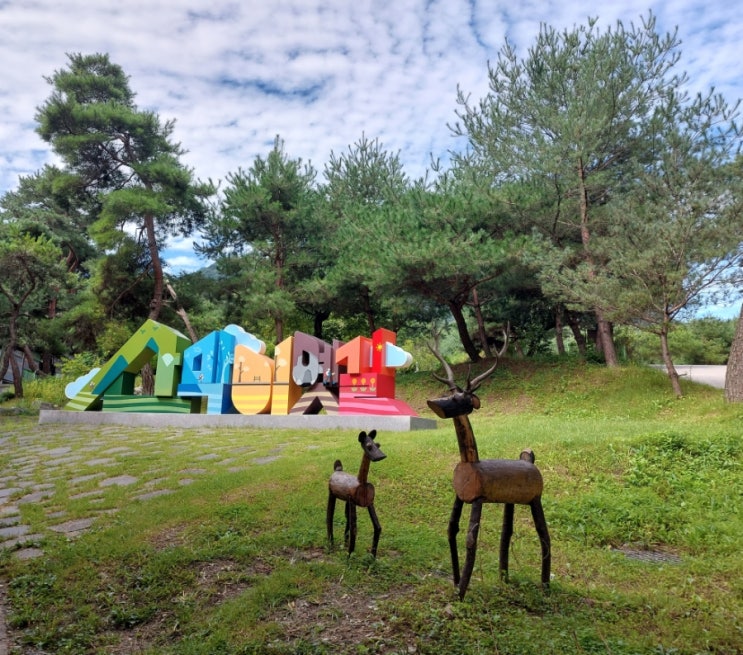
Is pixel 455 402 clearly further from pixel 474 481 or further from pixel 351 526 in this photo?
pixel 351 526

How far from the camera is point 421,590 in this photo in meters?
2.75

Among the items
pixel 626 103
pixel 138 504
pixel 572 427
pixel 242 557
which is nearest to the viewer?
pixel 242 557

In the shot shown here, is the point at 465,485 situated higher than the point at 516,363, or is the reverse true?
the point at 516,363

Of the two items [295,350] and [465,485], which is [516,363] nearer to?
[295,350]

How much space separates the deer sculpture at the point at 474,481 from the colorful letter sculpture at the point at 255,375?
643cm

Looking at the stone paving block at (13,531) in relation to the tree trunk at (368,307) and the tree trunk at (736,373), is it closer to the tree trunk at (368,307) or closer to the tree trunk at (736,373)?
the tree trunk at (736,373)

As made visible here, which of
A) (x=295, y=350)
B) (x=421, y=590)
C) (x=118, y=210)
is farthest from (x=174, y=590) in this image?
(x=118, y=210)

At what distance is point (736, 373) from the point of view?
8.45m

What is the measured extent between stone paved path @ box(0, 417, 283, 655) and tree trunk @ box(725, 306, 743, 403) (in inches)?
293

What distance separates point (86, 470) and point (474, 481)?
17.3 ft

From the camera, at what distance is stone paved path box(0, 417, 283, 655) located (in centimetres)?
411

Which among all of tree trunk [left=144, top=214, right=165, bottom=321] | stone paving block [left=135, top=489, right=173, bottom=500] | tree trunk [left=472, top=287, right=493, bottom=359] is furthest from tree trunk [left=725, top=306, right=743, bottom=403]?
tree trunk [left=144, top=214, right=165, bottom=321]

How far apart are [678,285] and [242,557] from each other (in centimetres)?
994

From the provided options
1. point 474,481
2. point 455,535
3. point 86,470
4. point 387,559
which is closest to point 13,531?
point 86,470
